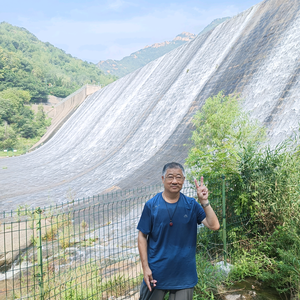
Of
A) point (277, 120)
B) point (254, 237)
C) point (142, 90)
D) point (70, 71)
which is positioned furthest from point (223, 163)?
point (70, 71)

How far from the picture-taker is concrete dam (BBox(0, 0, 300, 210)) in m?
8.17

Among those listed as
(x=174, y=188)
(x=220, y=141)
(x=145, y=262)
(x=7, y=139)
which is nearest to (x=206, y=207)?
(x=174, y=188)

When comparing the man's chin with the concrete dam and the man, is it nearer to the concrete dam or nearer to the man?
the man

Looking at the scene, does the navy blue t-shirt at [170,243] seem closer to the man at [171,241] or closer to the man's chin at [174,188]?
the man at [171,241]

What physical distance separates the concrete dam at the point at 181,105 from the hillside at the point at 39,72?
139 feet

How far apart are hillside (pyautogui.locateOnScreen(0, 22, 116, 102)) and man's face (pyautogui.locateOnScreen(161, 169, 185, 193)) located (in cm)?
5643

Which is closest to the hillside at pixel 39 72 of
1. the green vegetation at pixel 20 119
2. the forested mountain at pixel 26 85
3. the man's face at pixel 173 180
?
the forested mountain at pixel 26 85

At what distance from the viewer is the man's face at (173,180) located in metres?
1.77

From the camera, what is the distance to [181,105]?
40.1ft

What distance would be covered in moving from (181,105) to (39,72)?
6401 cm

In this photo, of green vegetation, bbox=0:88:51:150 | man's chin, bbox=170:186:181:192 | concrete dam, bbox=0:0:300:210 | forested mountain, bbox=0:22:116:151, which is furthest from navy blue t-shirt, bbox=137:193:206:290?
green vegetation, bbox=0:88:51:150

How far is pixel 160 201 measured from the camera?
5.92ft

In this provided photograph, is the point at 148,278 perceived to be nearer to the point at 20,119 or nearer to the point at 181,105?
the point at 181,105

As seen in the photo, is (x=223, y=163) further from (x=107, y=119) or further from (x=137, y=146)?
(x=107, y=119)
